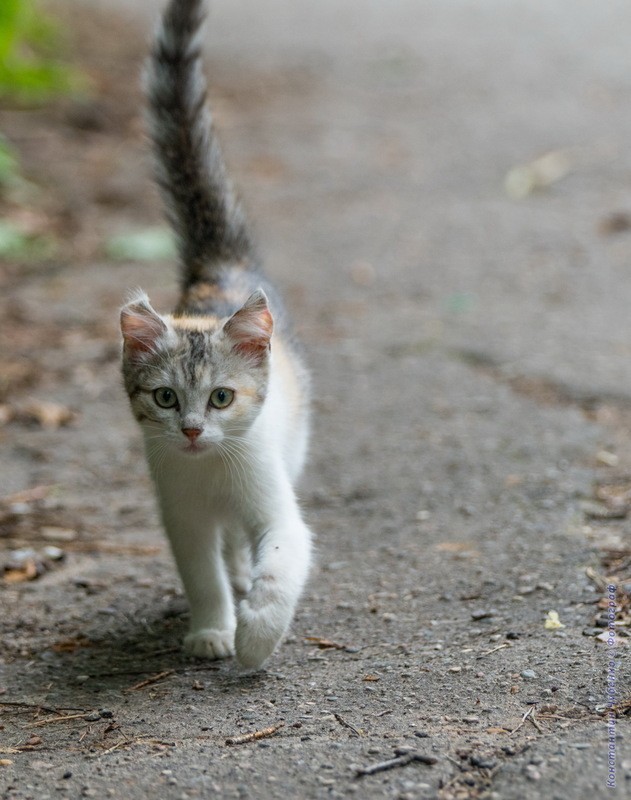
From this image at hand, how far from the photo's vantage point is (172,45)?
197 inches

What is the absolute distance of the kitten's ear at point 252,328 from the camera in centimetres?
379

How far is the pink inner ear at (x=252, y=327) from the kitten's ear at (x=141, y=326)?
24 centimetres

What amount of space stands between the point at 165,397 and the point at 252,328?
15.2 inches

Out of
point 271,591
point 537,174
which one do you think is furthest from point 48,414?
point 537,174

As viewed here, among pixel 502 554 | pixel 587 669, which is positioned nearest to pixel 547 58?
pixel 502 554

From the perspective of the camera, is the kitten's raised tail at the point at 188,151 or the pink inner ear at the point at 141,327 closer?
the pink inner ear at the point at 141,327

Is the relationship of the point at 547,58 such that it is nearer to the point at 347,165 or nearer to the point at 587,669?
the point at 347,165

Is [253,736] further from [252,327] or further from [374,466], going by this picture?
[374,466]

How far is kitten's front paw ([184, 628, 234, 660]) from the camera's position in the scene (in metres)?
3.93

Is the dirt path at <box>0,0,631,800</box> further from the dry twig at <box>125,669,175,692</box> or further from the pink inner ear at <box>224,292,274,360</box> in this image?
the pink inner ear at <box>224,292,274,360</box>

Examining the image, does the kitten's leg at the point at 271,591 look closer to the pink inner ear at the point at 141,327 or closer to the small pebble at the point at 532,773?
the pink inner ear at the point at 141,327

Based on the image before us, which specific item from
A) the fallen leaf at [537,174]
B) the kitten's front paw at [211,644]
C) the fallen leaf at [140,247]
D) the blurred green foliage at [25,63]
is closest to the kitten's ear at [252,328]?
the kitten's front paw at [211,644]

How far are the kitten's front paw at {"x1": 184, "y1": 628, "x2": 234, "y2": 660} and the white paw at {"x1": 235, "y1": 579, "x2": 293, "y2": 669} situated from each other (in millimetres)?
304

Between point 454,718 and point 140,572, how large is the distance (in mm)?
1888
